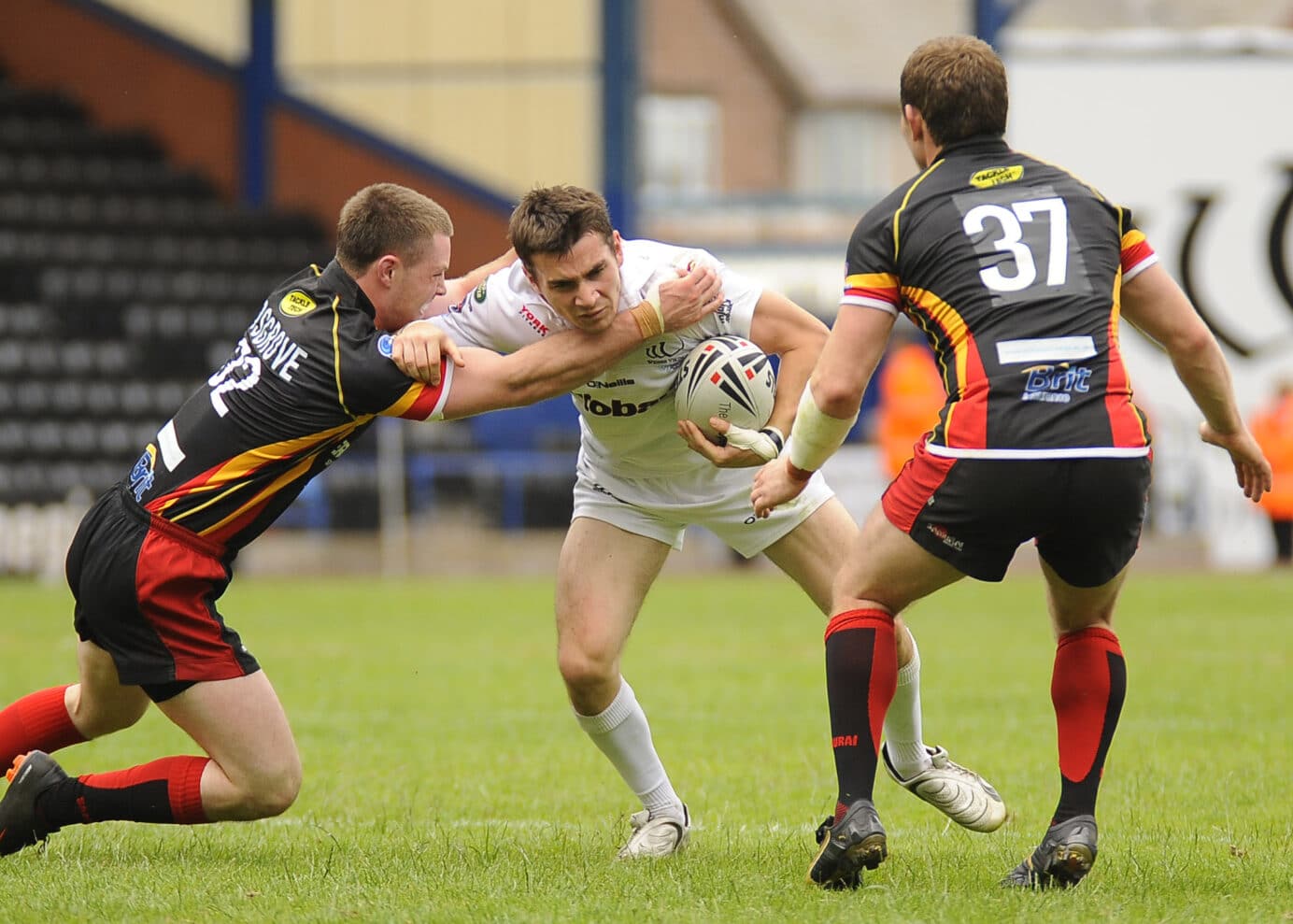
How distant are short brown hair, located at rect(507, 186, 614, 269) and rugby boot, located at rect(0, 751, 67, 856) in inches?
79.8

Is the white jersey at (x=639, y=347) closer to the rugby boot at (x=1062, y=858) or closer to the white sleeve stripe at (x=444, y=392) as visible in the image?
the white sleeve stripe at (x=444, y=392)

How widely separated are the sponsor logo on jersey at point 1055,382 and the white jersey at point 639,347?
Answer: 1305 mm

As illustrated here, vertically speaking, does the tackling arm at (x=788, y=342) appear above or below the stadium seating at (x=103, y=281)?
above

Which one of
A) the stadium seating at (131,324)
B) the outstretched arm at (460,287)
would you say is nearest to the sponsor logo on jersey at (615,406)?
the outstretched arm at (460,287)

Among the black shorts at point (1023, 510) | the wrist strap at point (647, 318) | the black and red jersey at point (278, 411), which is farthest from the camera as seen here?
the wrist strap at point (647, 318)

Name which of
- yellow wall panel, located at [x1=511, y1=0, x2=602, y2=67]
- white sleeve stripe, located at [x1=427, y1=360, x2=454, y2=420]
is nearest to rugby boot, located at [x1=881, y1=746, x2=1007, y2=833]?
white sleeve stripe, located at [x1=427, y1=360, x2=454, y2=420]

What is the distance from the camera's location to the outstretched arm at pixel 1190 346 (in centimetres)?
466

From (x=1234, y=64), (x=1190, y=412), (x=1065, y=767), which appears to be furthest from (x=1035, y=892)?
(x=1234, y=64)

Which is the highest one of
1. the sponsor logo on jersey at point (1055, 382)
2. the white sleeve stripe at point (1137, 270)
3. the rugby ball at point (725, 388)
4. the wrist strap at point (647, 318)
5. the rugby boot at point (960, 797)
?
the white sleeve stripe at point (1137, 270)

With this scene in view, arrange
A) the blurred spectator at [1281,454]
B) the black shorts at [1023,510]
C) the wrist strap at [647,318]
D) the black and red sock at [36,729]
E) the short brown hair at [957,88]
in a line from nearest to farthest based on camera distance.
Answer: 1. the black shorts at [1023,510]
2. the short brown hair at [957,88]
3. the wrist strap at [647,318]
4. the black and red sock at [36,729]
5. the blurred spectator at [1281,454]

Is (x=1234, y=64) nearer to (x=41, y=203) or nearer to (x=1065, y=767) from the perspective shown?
(x=41, y=203)

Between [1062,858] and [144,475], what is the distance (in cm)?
279

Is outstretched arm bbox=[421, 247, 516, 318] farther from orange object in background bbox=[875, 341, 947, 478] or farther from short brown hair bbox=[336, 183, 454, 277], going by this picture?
orange object in background bbox=[875, 341, 947, 478]

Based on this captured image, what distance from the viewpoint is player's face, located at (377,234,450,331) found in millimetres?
5148
